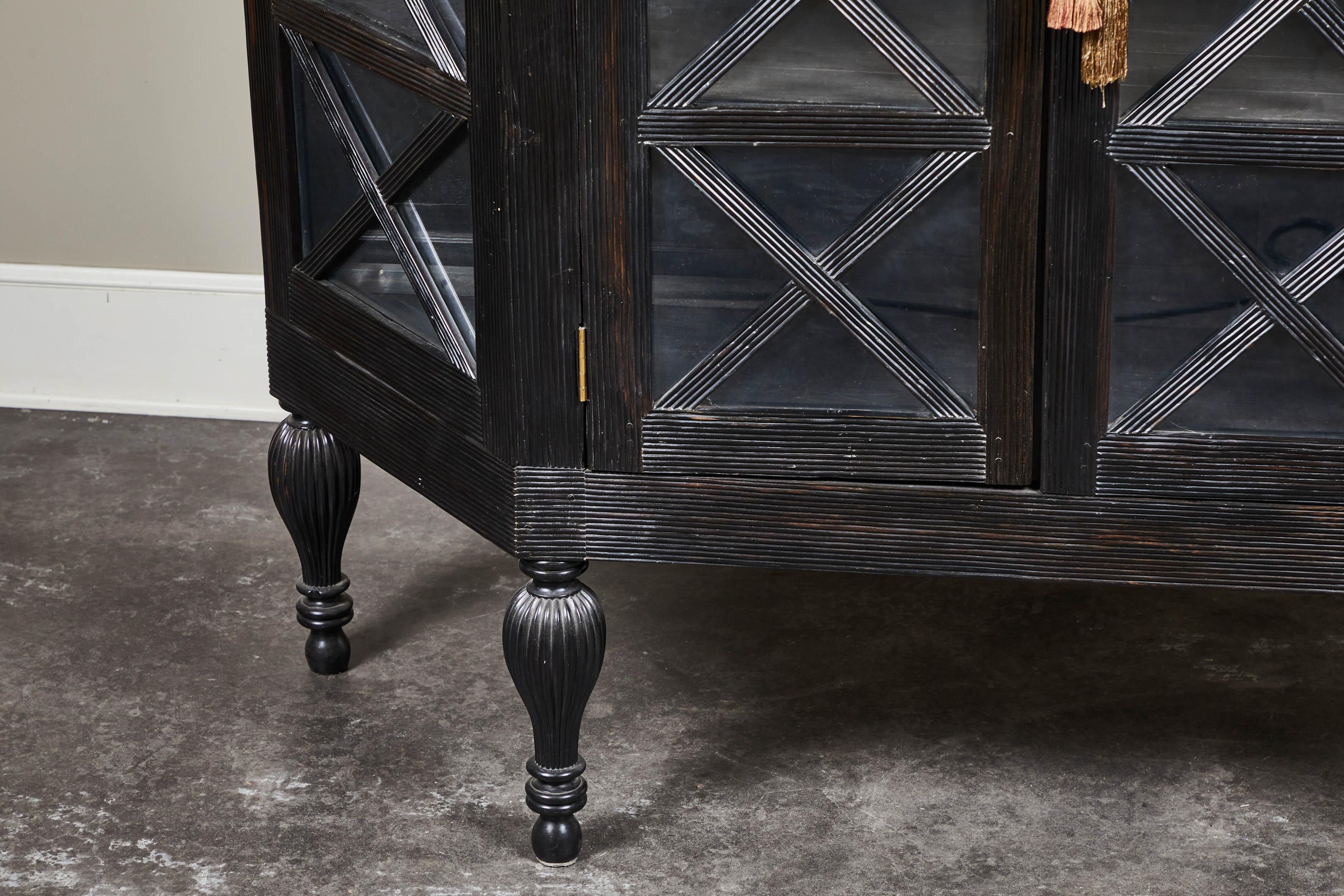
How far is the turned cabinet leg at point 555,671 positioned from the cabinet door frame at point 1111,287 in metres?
0.44

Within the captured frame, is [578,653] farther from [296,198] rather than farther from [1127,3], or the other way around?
[1127,3]

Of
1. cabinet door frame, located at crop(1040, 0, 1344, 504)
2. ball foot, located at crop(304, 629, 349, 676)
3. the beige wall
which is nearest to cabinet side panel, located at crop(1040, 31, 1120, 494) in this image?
cabinet door frame, located at crop(1040, 0, 1344, 504)

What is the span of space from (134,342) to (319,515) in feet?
3.68

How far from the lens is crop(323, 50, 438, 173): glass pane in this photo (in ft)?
5.02

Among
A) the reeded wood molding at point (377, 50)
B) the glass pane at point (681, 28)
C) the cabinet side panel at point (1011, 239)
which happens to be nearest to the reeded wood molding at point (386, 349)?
the reeded wood molding at point (377, 50)

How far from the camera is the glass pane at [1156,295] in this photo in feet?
4.34

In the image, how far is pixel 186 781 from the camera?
1.73 metres

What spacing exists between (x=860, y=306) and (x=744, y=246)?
11cm

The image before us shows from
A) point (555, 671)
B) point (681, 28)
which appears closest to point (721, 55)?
point (681, 28)

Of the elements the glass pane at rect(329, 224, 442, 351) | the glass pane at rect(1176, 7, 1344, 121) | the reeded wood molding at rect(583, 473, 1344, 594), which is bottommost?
the reeded wood molding at rect(583, 473, 1344, 594)

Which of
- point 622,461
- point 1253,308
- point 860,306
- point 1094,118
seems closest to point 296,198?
point 622,461
